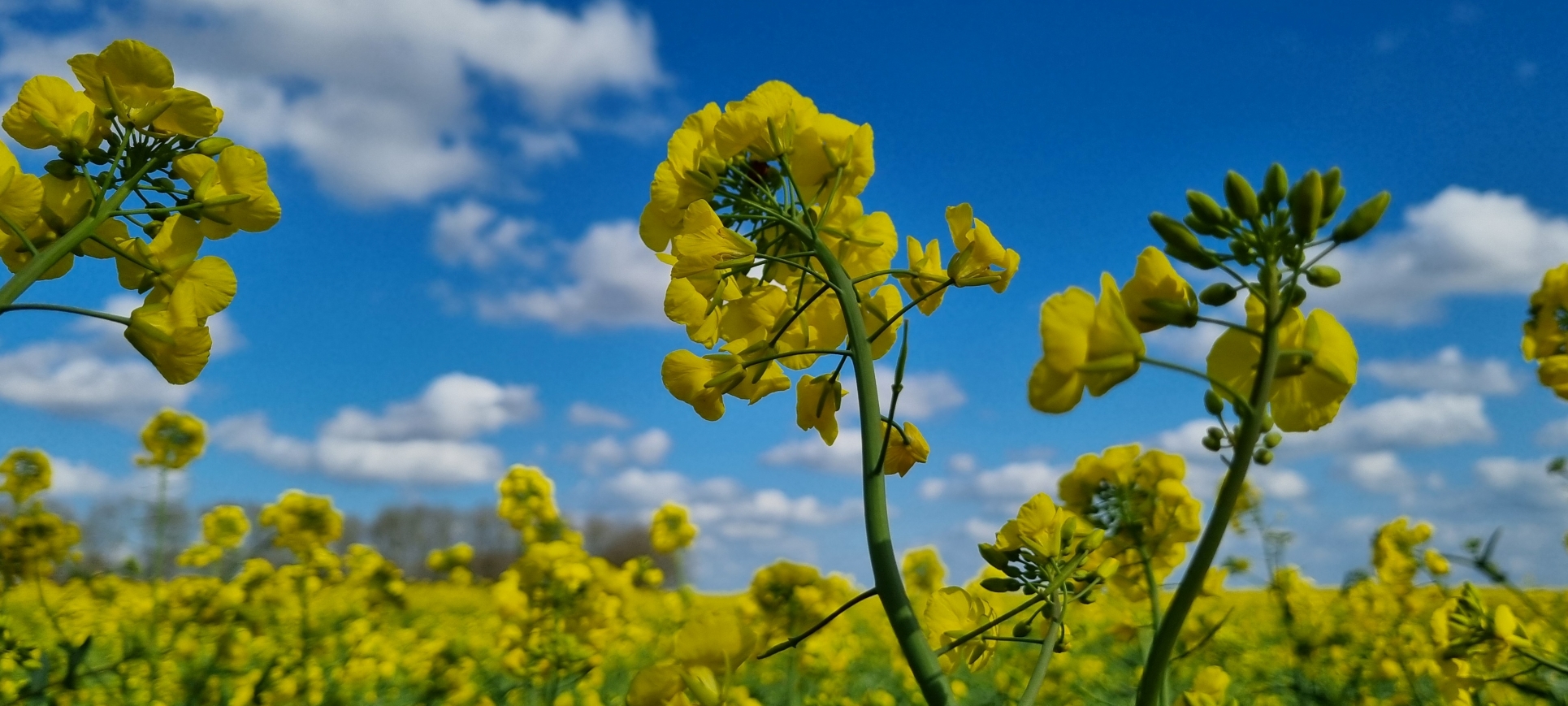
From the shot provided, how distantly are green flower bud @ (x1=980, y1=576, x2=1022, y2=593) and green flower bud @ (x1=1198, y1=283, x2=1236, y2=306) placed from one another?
524 millimetres

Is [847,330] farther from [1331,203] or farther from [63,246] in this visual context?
[63,246]

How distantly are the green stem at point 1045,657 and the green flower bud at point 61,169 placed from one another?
1.83 meters

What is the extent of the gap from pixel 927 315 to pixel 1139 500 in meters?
1.43

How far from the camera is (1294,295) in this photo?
33.8 inches

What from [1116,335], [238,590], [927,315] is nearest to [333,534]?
[238,590]

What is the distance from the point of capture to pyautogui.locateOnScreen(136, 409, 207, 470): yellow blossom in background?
19.6ft

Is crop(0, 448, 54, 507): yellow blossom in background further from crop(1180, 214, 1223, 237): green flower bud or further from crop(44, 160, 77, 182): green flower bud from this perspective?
crop(1180, 214, 1223, 237): green flower bud

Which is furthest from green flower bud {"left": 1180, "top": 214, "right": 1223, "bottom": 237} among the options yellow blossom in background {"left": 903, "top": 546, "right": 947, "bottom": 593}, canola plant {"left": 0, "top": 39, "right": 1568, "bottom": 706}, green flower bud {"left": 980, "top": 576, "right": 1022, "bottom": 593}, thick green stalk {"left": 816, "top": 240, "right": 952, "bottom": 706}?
yellow blossom in background {"left": 903, "top": 546, "right": 947, "bottom": 593}

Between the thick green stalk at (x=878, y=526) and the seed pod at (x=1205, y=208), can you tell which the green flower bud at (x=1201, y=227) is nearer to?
the seed pod at (x=1205, y=208)

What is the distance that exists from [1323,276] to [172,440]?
6850 mm

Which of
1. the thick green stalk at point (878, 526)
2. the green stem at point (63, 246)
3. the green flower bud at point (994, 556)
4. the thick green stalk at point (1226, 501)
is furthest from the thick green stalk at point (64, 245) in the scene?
the thick green stalk at point (1226, 501)

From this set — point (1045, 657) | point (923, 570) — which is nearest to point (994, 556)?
point (1045, 657)

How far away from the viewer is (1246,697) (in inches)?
205

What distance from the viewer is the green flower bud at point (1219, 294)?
0.93 m
